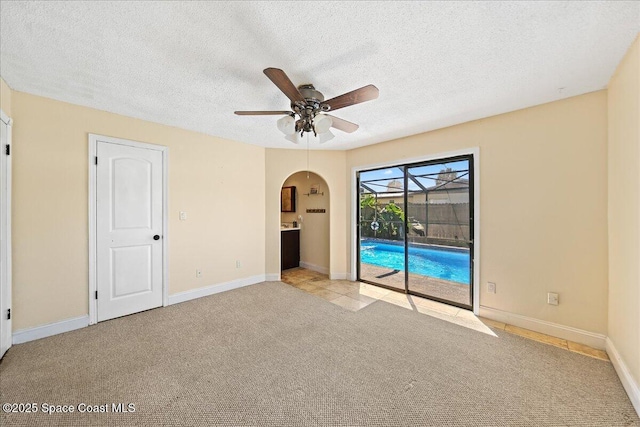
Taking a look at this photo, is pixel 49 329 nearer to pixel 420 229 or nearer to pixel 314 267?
pixel 314 267

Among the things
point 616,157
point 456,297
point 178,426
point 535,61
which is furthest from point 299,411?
point 616,157

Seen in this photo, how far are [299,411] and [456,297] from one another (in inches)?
108

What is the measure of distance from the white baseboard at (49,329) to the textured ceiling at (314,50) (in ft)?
7.62

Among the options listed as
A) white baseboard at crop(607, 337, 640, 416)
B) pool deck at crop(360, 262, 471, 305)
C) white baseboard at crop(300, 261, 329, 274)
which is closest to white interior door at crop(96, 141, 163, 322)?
white baseboard at crop(300, 261, 329, 274)

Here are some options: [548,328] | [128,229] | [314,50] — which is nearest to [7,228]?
[128,229]

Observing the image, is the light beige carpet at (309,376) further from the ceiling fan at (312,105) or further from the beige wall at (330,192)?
the ceiling fan at (312,105)

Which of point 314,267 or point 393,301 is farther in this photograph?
point 314,267

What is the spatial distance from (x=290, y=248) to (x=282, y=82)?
13.6ft

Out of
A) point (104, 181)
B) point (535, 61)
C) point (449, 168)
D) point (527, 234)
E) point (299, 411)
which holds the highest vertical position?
point (535, 61)

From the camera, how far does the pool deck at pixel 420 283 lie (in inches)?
138

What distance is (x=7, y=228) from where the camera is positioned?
7.49ft

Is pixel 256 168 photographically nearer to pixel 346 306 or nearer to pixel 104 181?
pixel 104 181

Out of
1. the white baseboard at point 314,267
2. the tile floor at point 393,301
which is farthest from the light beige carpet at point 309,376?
the white baseboard at point 314,267

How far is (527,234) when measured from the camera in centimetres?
273
